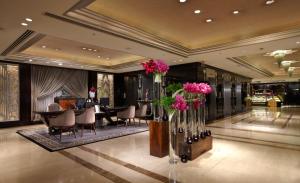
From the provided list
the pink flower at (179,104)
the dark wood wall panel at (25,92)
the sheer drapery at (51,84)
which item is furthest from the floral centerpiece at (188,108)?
the dark wood wall panel at (25,92)

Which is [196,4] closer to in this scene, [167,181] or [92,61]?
[167,181]

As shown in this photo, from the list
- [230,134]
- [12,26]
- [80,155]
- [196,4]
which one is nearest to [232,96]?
[230,134]

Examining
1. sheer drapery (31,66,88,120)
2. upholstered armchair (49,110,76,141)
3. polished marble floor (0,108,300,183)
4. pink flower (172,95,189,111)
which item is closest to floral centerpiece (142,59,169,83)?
pink flower (172,95,189,111)

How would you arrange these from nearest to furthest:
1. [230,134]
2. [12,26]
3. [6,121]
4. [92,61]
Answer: [12,26] < [230,134] < [6,121] < [92,61]

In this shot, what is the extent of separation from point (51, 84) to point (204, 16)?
26.1 ft

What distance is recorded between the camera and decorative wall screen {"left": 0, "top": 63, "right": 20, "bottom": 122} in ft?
26.3

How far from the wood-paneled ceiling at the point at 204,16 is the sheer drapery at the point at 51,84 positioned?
20.5 feet

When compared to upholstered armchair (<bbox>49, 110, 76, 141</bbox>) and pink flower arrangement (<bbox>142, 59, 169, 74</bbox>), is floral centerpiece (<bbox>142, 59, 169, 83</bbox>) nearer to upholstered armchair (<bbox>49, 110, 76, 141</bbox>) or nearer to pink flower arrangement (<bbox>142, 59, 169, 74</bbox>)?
pink flower arrangement (<bbox>142, 59, 169, 74</bbox>)

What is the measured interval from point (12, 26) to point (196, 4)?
4.00 metres

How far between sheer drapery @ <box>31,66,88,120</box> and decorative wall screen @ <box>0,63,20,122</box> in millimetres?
618

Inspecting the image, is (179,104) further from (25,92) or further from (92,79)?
(92,79)

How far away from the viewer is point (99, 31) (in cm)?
434

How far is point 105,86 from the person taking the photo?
39.1 ft

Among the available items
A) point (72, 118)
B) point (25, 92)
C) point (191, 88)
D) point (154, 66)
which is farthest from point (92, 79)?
point (191, 88)
